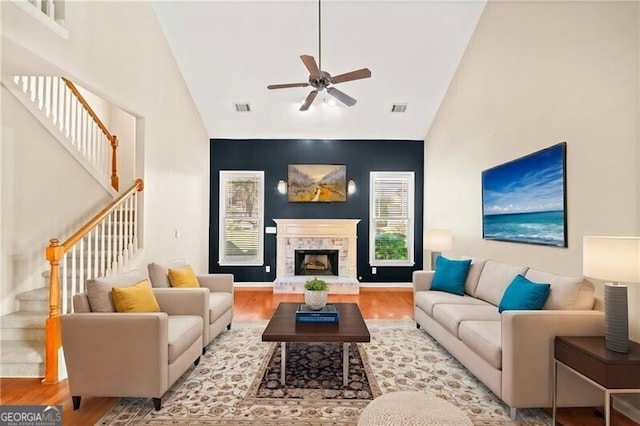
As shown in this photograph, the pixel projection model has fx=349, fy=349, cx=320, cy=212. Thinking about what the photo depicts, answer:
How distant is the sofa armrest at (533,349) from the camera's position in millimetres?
2455

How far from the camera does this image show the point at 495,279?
12.6 feet

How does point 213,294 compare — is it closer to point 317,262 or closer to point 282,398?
point 282,398

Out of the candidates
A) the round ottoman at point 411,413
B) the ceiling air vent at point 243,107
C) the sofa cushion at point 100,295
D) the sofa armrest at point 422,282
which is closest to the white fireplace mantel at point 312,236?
the ceiling air vent at point 243,107

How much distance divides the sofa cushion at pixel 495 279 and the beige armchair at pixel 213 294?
3.01 m

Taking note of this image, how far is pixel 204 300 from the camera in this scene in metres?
3.51

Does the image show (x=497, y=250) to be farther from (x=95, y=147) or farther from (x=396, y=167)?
(x=95, y=147)

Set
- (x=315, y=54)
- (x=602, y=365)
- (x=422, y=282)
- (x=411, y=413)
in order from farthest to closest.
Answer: (x=315, y=54) → (x=422, y=282) → (x=602, y=365) → (x=411, y=413)

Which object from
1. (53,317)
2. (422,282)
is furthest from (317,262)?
(53,317)

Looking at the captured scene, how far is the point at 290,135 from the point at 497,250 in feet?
14.7

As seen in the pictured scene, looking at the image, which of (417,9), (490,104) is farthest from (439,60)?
(490,104)

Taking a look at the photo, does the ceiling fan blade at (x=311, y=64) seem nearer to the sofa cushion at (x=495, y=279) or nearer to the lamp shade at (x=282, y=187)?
the sofa cushion at (x=495, y=279)

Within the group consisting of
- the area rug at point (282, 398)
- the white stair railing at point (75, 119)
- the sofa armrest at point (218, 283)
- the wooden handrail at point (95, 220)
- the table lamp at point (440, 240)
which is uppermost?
the white stair railing at point (75, 119)

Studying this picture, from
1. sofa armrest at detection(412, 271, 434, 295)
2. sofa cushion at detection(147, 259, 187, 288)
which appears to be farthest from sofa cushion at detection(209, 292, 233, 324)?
sofa armrest at detection(412, 271, 434, 295)
